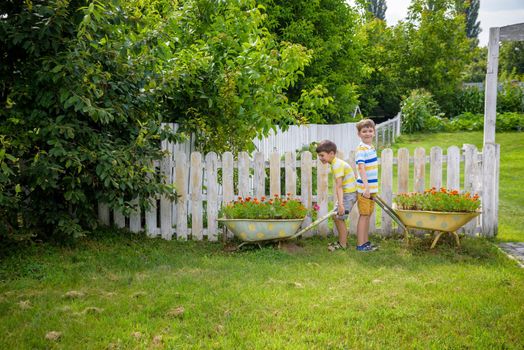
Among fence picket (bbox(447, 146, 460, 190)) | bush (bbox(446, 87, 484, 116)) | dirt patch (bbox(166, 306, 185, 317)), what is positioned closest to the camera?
dirt patch (bbox(166, 306, 185, 317))

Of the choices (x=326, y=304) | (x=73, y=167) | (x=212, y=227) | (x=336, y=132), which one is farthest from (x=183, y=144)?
(x=336, y=132)

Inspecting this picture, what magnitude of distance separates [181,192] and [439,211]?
3246mm

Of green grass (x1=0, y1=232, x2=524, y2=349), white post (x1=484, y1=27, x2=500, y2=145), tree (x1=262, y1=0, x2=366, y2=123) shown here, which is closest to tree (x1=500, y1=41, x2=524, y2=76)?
tree (x1=262, y1=0, x2=366, y2=123)

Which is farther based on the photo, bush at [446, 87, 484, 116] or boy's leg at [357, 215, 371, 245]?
bush at [446, 87, 484, 116]

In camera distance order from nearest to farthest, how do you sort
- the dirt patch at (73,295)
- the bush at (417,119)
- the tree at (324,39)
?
1. the dirt patch at (73,295)
2. the tree at (324,39)
3. the bush at (417,119)

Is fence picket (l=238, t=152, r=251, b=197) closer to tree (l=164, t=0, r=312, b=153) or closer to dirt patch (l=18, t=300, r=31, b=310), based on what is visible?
tree (l=164, t=0, r=312, b=153)

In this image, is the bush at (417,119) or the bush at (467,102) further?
the bush at (467,102)

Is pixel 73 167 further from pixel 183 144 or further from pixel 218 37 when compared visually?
pixel 218 37

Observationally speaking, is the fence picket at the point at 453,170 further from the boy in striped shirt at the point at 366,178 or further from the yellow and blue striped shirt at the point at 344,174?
the yellow and blue striped shirt at the point at 344,174

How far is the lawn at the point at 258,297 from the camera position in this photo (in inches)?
135

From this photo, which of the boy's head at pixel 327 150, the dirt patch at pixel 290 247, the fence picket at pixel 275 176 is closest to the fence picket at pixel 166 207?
the fence picket at pixel 275 176

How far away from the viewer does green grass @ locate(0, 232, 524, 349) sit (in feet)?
11.3

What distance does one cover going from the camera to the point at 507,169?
13352 millimetres

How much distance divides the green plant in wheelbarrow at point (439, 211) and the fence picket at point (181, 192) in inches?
108
